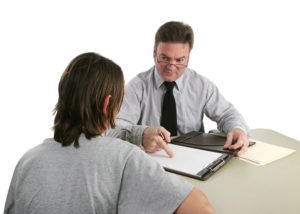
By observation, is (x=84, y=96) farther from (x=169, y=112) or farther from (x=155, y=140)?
(x=169, y=112)

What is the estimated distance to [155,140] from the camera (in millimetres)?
1618

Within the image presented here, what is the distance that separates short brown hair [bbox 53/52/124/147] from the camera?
3.38 feet

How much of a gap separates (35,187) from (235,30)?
9.34 feet

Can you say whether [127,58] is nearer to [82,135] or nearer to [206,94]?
[206,94]

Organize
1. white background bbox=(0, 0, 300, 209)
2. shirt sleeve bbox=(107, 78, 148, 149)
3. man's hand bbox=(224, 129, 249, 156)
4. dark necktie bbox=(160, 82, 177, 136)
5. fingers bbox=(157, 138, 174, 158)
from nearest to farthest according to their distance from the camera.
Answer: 1. fingers bbox=(157, 138, 174, 158)
2. man's hand bbox=(224, 129, 249, 156)
3. shirt sleeve bbox=(107, 78, 148, 149)
4. dark necktie bbox=(160, 82, 177, 136)
5. white background bbox=(0, 0, 300, 209)

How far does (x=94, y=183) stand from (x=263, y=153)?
993 millimetres

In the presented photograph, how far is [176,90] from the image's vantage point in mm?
2295

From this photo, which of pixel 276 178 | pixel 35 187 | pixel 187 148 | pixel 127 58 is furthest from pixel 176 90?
pixel 35 187

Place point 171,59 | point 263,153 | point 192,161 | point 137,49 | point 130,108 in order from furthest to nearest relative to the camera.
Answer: point 137,49 < point 130,108 < point 171,59 < point 263,153 < point 192,161

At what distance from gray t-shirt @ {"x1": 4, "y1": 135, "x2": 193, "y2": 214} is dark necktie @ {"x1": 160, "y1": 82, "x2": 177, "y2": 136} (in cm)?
118

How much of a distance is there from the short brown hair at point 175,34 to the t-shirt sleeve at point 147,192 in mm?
1257

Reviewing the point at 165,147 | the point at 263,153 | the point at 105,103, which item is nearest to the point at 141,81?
the point at 165,147

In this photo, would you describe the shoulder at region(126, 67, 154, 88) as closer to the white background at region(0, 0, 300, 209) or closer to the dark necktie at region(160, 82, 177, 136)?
the dark necktie at region(160, 82, 177, 136)

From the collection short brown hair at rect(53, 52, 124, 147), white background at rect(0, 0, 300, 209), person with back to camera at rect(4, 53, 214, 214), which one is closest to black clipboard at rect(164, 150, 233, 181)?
person with back to camera at rect(4, 53, 214, 214)
